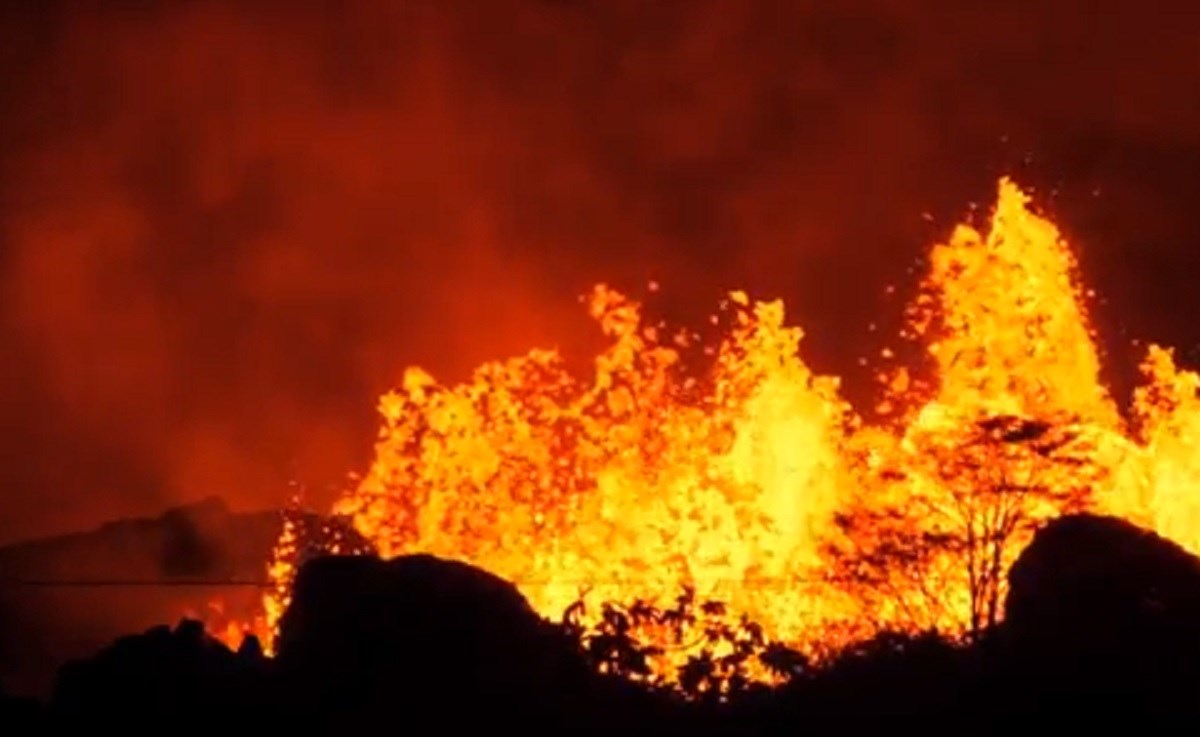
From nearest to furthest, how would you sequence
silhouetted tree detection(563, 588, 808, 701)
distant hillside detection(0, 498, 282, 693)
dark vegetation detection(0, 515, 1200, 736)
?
silhouetted tree detection(563, 588, 808, 701), dark vegetation detection(0, 515, 1200, 736), distant hillside detection(0, 498, 282, 693)

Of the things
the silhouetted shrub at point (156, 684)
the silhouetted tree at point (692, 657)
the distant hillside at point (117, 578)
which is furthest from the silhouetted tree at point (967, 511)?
the distant hillside at point (117, 578)

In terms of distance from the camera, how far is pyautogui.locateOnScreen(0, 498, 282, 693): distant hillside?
101 m

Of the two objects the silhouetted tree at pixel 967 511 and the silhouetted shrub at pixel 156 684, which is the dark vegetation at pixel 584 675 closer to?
the silhouetted shrub at pixel 156 684

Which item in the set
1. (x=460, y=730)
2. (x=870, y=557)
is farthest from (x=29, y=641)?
(x=460, y=730)

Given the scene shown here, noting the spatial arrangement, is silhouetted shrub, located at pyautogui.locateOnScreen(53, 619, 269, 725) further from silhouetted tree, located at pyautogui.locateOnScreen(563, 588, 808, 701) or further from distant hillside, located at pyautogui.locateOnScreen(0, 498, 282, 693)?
distant hillside, located at pyautogui.locateOnScreen(0, 498, 282, 693)

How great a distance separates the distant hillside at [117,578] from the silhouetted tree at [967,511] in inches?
1980

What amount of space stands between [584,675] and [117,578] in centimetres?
8985

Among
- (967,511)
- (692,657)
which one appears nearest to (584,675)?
(692,657)

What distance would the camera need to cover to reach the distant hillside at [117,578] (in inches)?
3984

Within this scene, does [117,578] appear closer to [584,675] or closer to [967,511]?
[967,511]

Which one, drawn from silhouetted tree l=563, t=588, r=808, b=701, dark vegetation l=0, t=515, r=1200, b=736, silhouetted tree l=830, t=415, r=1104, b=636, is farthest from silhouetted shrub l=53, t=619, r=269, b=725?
silhouetted tree l=830, t=415, r=1104, b=636

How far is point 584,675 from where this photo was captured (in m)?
32.7

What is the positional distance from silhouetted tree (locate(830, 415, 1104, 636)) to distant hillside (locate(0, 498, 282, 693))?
50.3 m

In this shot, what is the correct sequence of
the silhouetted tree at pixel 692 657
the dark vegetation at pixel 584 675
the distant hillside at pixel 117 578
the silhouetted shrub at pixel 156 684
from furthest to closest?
the distant hillside at pixel 117 578 → the silhouetted shrub at pixel 156 684 → the dark vegetation at pixel 584 675 → the silhouetted tree at pixel 692 657
